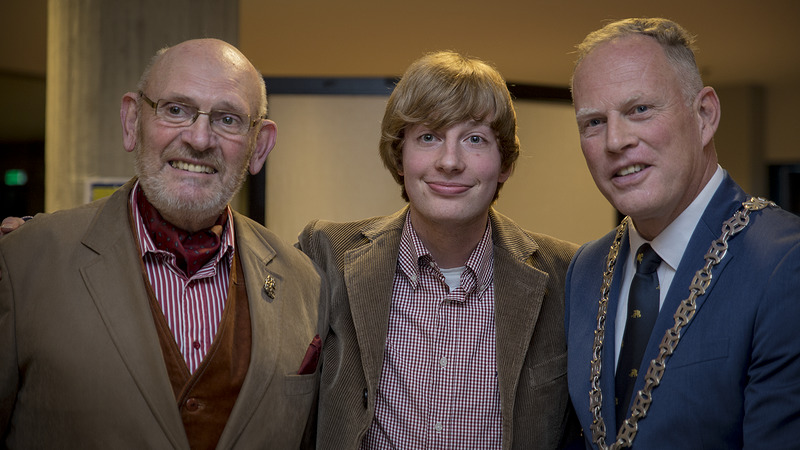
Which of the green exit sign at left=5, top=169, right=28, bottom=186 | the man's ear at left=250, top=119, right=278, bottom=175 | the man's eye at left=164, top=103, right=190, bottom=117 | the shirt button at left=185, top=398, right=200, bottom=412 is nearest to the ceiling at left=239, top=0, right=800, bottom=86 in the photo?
the green exit sign at left=5, top=169, right=28, bottom=186

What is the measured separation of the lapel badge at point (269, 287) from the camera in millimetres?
2037

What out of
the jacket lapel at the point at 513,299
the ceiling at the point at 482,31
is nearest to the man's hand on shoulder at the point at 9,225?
the jacket lapel at the point at 513,299

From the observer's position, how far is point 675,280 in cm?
180

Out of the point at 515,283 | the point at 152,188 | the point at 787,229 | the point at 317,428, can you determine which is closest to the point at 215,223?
the point at 152,188

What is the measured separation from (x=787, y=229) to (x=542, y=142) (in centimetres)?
218

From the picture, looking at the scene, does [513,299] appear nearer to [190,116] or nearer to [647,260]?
[647,260]

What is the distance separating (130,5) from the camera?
12.6ft

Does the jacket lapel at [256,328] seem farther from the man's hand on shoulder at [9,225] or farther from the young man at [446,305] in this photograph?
the man's hand on shoulder at [9,225]

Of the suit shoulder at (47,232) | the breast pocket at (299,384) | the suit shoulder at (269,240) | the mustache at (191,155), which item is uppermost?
the mustache at (191,155)

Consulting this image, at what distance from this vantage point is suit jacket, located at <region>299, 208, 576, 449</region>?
2152 mm

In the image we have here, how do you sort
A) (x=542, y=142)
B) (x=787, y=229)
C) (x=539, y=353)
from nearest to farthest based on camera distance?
(x=787, y=229)
(x=539, y=353)
(x=542, y=142)

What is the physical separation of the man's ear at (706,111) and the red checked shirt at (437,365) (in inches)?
30.1

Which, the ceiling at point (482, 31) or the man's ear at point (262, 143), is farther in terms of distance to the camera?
the ceiling at point (482, 31)

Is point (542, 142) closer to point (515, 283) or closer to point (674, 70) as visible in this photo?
point (515, 283)
